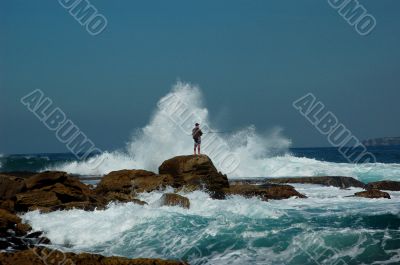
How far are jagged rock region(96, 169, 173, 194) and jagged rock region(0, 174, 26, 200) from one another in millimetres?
3047

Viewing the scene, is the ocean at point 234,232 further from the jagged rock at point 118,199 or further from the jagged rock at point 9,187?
the jagged rock at point 9,187

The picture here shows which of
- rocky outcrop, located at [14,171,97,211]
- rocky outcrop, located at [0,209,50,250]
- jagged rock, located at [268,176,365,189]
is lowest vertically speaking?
rocky outcrop, located at [0,209,50,250]

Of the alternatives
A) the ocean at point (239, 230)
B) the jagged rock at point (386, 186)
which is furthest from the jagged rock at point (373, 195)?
the jagged rock at point (386, 186)

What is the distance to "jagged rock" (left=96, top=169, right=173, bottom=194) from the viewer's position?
Answer: 1620 centimetres

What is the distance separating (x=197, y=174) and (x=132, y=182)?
2055 millimetres

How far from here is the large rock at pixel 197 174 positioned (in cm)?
1655

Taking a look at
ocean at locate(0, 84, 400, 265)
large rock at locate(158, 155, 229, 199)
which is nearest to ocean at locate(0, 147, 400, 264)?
ocean at locate(0, 84, 400, 265)

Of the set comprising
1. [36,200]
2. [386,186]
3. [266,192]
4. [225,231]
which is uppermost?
[386,186]

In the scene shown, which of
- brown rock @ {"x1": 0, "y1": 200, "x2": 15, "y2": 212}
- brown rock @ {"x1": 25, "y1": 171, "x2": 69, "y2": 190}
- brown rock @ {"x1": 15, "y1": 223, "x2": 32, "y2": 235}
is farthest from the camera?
brown rock @ {"x1": 25, "y1": 171, "x2": 69, "y2": 190}

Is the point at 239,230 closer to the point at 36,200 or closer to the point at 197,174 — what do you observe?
the point at 36,200

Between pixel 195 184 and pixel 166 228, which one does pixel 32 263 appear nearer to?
pixel 166 228

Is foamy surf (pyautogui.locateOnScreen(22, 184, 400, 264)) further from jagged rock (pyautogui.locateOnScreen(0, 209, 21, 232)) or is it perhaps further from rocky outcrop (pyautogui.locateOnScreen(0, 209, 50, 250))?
jagged rock (pyautogui.locateOnScreen(0, 209, 21, 232))

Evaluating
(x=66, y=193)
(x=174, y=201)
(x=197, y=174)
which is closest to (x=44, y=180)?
(x=66, y=193)

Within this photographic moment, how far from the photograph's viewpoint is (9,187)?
13.3 meters
